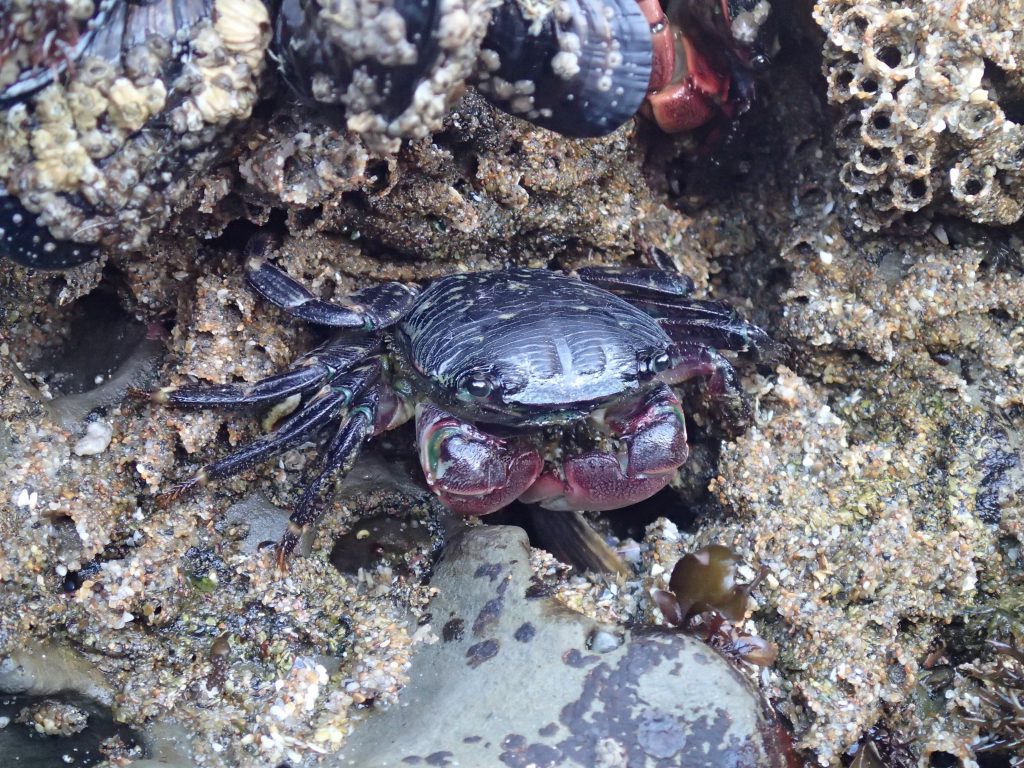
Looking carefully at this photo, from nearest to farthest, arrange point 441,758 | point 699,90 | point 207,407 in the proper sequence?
point 441,758
point 207,407
point 699,90

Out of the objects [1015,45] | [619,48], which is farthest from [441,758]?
→ [1015,45]

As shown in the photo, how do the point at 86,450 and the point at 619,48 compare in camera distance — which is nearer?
the point at 619,48

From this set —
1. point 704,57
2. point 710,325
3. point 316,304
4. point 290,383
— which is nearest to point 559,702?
point 290,383

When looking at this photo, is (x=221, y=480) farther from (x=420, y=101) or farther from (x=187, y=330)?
(x=420, y=101)

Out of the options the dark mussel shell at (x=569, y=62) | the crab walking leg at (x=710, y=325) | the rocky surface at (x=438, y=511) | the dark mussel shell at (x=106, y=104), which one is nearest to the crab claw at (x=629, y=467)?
the rocky surface at (x=438, y=511)

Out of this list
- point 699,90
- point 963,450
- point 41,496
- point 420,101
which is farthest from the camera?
point 699,90

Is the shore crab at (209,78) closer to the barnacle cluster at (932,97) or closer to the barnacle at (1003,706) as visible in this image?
the barnacle cluster at (932,97)

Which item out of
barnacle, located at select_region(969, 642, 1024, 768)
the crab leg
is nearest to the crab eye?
the crab leg
